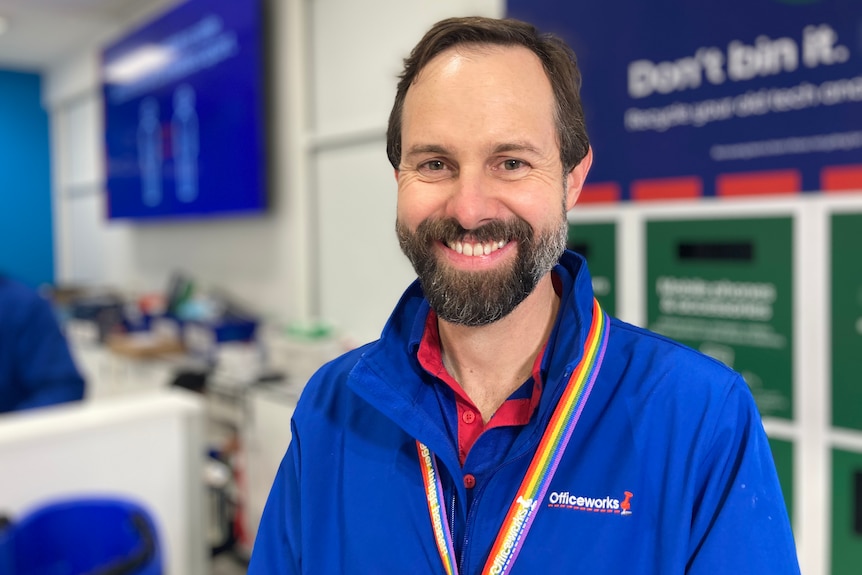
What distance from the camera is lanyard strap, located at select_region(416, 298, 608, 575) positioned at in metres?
0.74

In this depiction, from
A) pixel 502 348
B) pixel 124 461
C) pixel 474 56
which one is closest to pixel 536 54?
pixel 474 56

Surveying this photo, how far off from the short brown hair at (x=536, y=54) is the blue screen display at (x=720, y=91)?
104 cm

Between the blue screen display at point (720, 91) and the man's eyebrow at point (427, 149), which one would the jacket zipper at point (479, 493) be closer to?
the man's eyebrow at point (427, 149)

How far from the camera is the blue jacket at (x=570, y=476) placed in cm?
72

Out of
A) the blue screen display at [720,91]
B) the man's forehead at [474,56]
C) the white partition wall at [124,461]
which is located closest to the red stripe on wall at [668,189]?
the blue screen display at [720,91]

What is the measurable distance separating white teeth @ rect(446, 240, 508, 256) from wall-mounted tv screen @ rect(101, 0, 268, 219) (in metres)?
Result: 2.71

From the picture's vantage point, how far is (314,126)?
326cm

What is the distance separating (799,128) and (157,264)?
424 cm

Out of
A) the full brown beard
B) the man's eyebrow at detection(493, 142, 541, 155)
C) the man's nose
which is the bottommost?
the full brown beard

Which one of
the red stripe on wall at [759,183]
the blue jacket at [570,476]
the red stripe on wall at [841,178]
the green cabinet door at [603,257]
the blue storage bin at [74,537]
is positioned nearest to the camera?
the blue jacket at [570,476]

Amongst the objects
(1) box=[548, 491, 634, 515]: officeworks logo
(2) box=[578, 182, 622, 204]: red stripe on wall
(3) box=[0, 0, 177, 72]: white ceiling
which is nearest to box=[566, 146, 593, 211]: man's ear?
(1) box=[548, 491, 634, 515]: officeworks logo

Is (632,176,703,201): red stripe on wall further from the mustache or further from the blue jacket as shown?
the mustache

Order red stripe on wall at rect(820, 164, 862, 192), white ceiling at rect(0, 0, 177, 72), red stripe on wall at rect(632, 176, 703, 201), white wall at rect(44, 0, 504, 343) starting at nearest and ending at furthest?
red stripe on wall at rect(820, 164, 862, 192) < red stripe on wall at rect(632, 176, 703, 201) < white wall at rect(44, 0, 504, 343) < white ceiling at rect(0, 0, 177, 72)

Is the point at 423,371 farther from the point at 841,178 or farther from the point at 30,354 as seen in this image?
the point at 30,354
